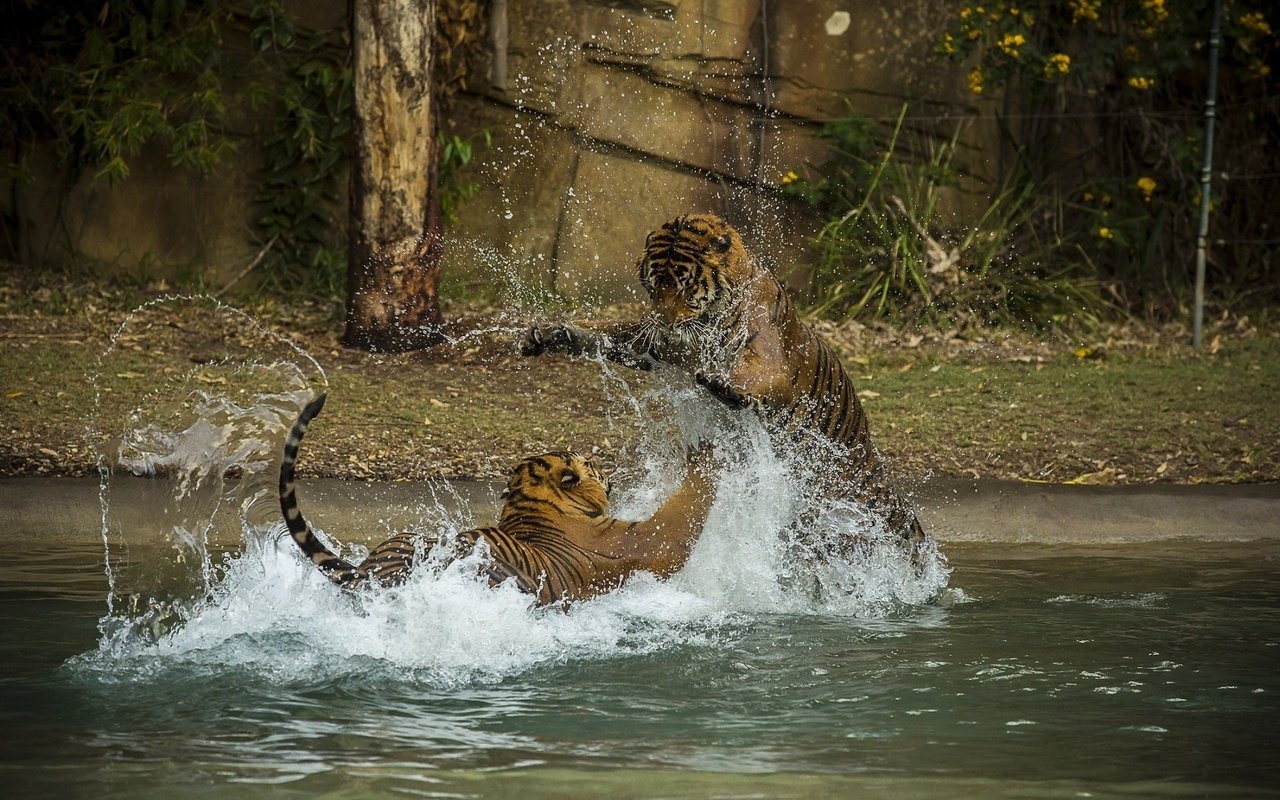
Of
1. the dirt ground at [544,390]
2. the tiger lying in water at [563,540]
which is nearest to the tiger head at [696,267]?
the tiger lying in water at [563,540]

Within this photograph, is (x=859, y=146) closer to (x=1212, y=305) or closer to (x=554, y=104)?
(x=554, y=104)

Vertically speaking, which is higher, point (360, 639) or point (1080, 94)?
point (1080, 94)

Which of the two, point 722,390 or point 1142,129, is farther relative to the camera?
point 1142,129

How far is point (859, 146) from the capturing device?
32.0ft

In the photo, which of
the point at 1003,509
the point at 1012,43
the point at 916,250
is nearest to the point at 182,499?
the point at 1003,509

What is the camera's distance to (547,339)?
4.29m

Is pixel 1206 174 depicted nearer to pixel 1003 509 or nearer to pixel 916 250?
pixel 916 250

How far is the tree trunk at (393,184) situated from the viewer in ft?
26.2

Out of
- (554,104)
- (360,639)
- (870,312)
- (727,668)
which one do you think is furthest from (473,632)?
(554,104)

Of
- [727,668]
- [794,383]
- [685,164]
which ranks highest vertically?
[685,164]

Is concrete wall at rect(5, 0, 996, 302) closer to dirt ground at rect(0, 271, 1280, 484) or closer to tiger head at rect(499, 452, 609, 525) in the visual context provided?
dirt ground at rect(0, 271, 1280, 484)

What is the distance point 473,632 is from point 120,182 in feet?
23.5

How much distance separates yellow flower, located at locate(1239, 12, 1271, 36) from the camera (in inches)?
373

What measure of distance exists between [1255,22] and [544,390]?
491 cm
